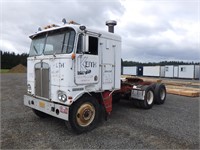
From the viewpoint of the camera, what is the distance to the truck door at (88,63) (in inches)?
192

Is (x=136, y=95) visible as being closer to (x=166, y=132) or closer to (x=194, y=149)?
(x=166, y=132)

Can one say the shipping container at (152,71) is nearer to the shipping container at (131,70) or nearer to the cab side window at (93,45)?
the shipping container at (131,70)

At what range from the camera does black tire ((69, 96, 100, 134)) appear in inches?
189

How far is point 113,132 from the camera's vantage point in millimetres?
5105

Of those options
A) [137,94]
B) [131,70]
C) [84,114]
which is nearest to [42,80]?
[84,114]

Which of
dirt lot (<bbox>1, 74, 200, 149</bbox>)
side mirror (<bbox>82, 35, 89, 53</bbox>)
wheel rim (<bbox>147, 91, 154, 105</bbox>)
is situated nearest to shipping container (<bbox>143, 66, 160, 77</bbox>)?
wheel rim (<bbox>147, 91, 154, 105</bbox>)

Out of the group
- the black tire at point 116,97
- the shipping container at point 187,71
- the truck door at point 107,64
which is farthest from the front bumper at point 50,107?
the shipping container at point 187,71

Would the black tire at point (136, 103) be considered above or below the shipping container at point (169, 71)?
below

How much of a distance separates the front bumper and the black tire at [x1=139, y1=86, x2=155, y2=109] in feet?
13.6

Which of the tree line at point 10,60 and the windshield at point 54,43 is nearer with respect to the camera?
the windshield at point 54,43

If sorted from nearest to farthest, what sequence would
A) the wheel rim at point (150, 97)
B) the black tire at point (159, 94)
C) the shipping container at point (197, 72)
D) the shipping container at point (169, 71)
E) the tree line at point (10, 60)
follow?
the wheel rim at point (150, 97), the black tire at point (159, 94), the shipping container at point (197, 72), the shipping container at point (169, 71), the tree line at point (10, 60)

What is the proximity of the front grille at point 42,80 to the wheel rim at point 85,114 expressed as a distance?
Answer: 1.15 metres

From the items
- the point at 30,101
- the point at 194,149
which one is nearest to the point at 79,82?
the point at 30,101

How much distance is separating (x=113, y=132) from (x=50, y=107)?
6.32 ft
